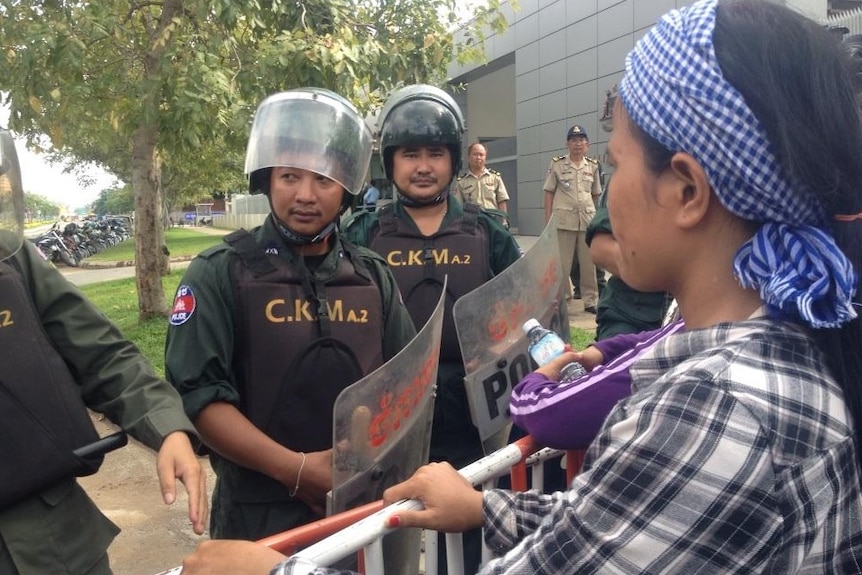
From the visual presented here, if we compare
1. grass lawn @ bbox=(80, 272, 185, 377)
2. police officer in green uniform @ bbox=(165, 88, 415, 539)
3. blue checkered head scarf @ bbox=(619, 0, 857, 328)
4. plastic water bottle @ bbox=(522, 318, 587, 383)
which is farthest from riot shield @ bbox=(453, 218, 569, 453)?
grass lawn @ bbox=(80, 272, 185, 377)

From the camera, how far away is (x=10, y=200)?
1.52 metres

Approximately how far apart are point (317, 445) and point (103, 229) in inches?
1323

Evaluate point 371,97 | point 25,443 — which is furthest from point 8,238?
point 371,97

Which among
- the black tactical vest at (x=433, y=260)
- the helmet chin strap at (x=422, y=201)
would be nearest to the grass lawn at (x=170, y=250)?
the helmet chin strap at (x=422, y=201)

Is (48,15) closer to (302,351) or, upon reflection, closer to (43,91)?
(43,91)

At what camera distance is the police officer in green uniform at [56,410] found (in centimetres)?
146

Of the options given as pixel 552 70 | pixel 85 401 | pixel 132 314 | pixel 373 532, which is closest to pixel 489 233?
pixel 85 401

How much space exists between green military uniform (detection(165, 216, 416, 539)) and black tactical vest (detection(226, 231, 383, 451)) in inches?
1.1

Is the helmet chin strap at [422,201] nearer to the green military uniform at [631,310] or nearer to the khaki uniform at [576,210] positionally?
the green military uniform at [631,310]

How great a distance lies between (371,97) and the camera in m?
7.32

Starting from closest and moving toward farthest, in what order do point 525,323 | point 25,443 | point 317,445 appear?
point 25,443 → point 317,445 → point 525,323

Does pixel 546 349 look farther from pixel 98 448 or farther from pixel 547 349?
pixel 98 448

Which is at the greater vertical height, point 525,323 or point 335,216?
point 335,216

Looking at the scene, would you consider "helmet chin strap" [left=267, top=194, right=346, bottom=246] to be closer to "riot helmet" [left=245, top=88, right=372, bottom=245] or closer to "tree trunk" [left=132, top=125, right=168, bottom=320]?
"riot helmet" [left=245, top=88, right=372, bottom=245]
